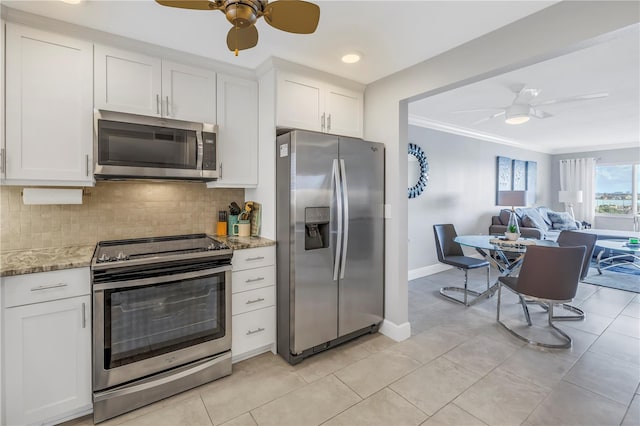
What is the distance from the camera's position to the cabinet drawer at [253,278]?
2.40 m

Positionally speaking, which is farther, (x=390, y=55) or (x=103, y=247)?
(x=390, y=55)

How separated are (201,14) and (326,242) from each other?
179 cm

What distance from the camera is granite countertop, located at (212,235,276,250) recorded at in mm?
2428

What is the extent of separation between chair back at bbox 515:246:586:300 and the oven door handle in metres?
2.65

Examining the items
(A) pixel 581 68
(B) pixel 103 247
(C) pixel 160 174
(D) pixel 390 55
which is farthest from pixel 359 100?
(B) pixel 103 247

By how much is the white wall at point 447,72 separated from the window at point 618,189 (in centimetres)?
778

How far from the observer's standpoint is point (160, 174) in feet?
7.47

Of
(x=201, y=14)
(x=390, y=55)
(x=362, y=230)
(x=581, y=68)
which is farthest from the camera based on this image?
(x=581, y=68)

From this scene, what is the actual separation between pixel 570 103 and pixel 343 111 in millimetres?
3351

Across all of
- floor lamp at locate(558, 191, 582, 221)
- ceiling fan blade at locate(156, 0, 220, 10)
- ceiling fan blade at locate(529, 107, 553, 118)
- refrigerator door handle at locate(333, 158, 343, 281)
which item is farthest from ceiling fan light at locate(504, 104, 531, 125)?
floor lamp at locate(558, 191, 582, 221)

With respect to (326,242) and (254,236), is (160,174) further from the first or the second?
(326,242)

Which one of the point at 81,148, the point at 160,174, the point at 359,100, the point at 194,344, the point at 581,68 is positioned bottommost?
the point at 194,344

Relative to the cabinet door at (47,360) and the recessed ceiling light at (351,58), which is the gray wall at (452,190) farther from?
the cabinet door at (47,360)

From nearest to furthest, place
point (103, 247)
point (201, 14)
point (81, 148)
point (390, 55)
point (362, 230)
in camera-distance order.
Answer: point (201, 14), point (81, 148), point (103, 247), point (390, 55), point (362, 230)
